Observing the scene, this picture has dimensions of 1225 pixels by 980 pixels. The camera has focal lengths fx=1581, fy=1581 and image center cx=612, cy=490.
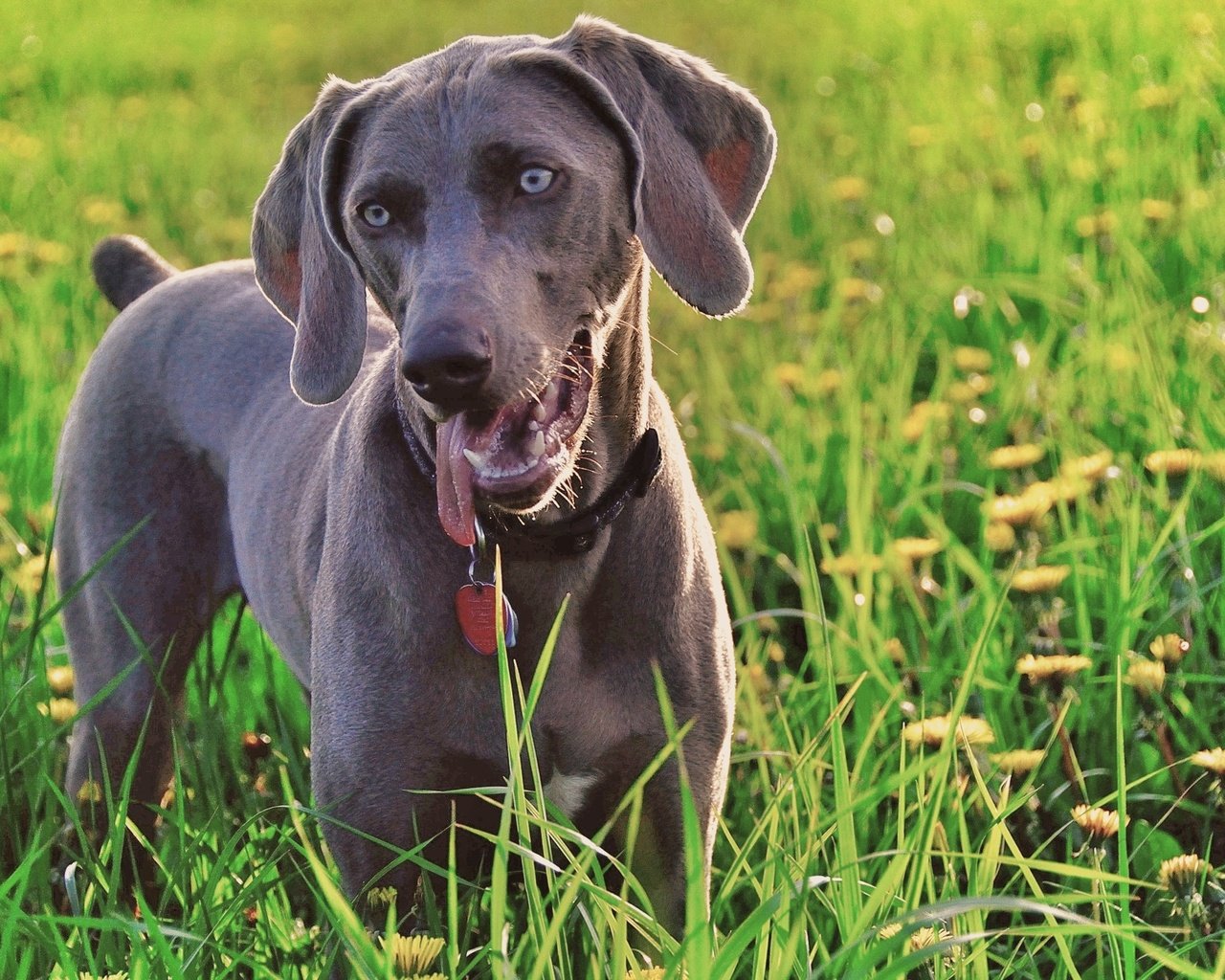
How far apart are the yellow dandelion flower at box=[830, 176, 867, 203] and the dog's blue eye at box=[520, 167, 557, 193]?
4.22m

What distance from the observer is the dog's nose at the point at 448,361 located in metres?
2.12

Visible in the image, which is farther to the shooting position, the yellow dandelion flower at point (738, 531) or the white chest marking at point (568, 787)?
the yellow dandelion flower at point (738, 531)

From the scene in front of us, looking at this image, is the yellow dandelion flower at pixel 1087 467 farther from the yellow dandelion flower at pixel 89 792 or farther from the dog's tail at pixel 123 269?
the dog's tail at pixel 123 269

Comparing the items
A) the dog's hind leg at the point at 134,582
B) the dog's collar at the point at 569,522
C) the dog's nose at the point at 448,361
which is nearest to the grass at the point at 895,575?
the dog's hind leg at the point at 134,582

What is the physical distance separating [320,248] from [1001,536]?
1460 mm

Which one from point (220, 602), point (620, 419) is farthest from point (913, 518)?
point (220, 602)

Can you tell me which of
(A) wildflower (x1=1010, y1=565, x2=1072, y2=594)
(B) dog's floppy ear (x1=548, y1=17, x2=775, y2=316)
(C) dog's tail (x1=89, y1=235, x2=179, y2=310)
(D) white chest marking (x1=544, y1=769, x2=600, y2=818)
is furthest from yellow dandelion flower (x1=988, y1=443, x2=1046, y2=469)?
(C) dog's tail (x1=89, y1=235, x2=179, y2=310)

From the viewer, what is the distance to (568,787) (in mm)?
2500

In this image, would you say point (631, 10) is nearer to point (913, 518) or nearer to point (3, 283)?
point (3, 283)

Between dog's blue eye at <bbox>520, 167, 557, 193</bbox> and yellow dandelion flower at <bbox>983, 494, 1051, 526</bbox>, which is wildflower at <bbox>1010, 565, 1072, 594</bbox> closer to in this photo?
yellow dandelion flower at <bbox>983, 494, 1051, 526</bbox>

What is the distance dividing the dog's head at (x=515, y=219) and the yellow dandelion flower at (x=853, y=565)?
3.03 ft

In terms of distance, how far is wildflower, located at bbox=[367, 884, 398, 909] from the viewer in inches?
89.3

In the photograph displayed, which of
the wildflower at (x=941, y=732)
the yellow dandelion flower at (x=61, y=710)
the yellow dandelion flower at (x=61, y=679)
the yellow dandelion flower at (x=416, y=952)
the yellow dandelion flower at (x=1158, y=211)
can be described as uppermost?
the yellow dandelion flower at (x=1158, y=211)

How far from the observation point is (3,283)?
5836mm
